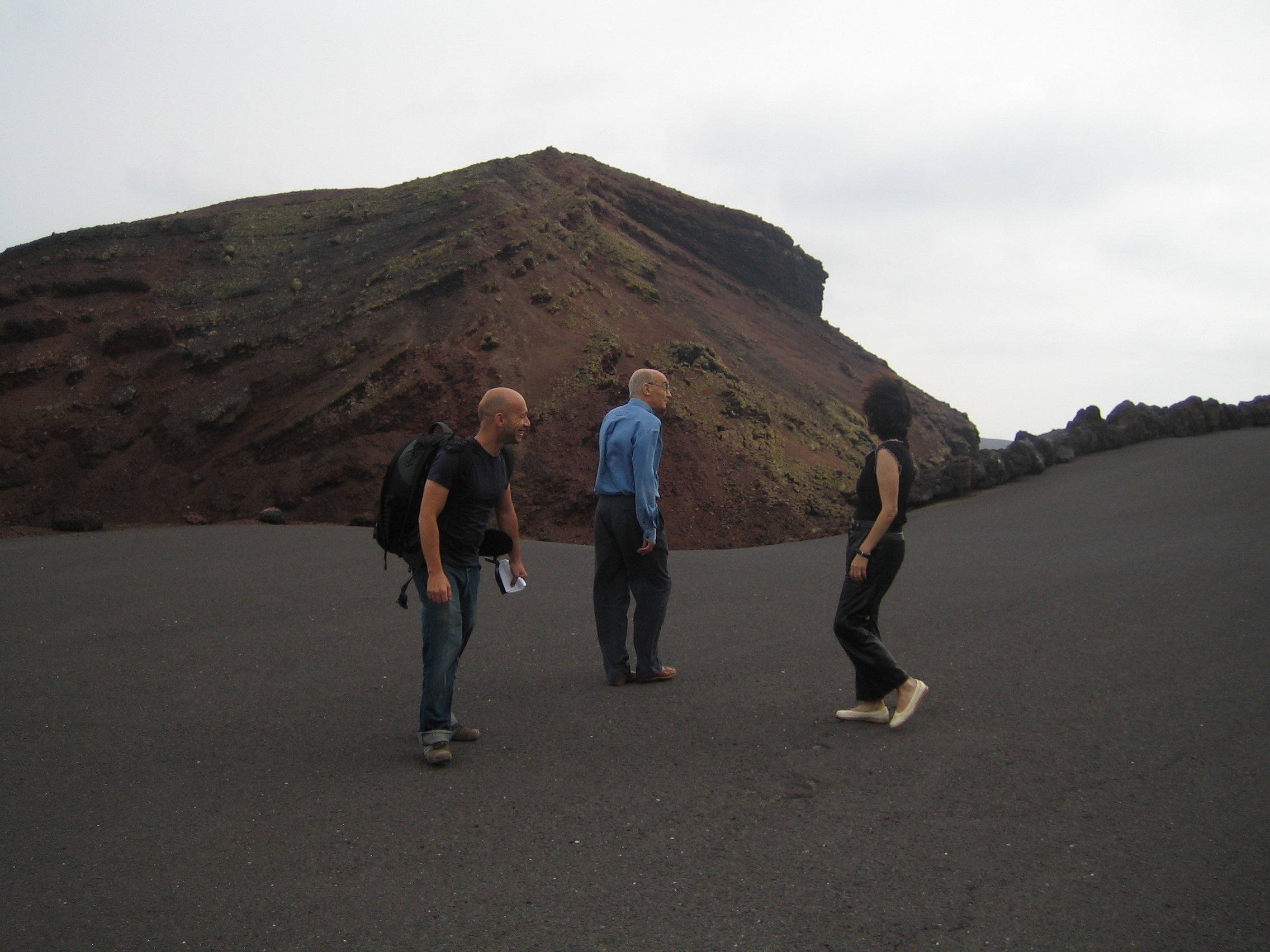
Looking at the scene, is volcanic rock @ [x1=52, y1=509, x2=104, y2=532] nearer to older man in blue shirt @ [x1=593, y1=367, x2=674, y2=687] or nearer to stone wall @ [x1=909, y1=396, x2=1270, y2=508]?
older man in blue shirt @ [x1=593, y1=367, x2=674, y2=687]

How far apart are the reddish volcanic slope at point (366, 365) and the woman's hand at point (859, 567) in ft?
33.6

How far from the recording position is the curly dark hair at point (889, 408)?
4.96 meters

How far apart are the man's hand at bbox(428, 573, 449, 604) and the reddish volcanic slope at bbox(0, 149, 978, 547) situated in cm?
1061

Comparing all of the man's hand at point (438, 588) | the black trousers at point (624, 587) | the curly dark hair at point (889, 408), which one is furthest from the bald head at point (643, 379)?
the man's hand at point (438, 588)

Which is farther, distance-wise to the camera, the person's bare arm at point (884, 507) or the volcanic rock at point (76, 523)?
the volcanic rock at point (76, 523)

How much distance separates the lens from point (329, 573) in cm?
973

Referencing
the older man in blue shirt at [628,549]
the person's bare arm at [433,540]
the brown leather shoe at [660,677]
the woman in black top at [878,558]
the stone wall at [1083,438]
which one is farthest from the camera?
the stone wall at [1083,438]

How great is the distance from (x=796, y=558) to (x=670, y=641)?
173 inches

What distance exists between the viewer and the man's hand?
14.3ft

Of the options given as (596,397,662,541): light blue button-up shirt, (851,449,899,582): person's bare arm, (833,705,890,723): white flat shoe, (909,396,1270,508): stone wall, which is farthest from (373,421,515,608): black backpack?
(909,396,1270,508): stone wall

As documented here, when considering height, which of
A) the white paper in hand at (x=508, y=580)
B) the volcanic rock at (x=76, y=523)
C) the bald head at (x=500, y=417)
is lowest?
the volcanic rock at (x=76, y=523)

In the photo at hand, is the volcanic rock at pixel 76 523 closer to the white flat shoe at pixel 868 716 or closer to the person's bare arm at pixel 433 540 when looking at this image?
the person's bare arm at pixel 433 540

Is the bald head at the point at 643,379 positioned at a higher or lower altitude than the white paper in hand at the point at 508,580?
higher

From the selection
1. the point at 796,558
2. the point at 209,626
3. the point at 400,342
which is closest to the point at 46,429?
the point at 400,342
